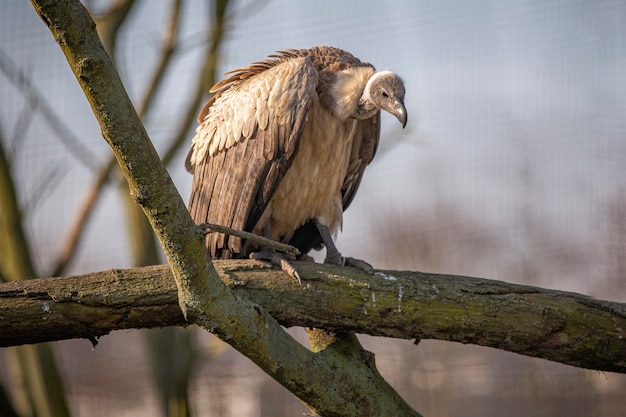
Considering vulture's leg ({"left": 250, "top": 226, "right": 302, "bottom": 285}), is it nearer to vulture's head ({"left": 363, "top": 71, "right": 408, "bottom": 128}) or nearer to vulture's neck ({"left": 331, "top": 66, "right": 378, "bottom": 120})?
vulture's neck ({"left": 331, "top": 66, "right": 378, "bottom": 120})

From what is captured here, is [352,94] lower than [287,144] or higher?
higher

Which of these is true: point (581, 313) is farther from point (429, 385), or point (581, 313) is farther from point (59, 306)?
point (429, 385)

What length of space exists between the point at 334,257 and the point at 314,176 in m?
0.51

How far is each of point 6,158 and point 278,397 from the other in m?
3.81

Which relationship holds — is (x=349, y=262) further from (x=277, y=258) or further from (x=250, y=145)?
(x=250, y=145)

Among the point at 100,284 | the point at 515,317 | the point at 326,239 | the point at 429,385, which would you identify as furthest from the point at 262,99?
the point at 429,385

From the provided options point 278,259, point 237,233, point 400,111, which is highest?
point 400,111

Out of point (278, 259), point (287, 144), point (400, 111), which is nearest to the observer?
point (278, 259)

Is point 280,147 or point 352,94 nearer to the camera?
point 280,147

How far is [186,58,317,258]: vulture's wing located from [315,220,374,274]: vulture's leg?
0.52 metres

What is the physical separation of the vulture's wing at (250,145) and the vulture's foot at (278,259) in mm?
199

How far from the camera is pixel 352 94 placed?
4445 mm

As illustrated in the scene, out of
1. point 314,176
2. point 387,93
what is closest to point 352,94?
point 387,93

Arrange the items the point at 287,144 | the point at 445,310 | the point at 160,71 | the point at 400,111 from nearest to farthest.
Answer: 1. the point at 445,310
2. the point at 287,144
3. the point at 400,111
4. the point at 160,71
